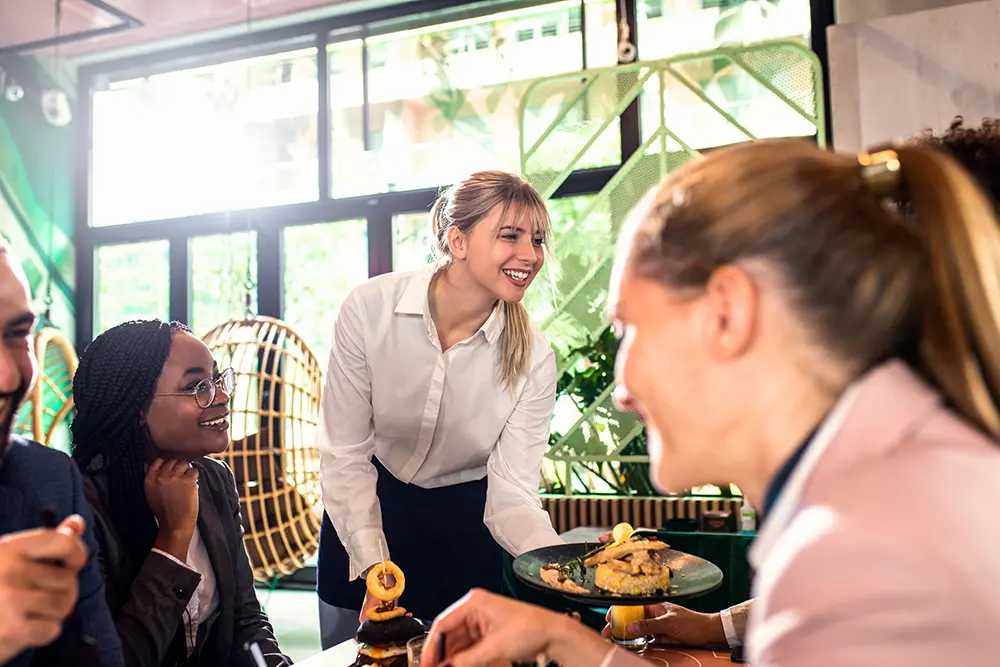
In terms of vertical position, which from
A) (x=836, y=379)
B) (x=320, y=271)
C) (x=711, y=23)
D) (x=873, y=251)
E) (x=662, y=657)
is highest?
(x=711, y=23)

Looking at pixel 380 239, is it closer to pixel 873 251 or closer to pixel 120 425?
pixel 120 425

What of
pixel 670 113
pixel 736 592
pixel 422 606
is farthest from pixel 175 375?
pixel 670 113

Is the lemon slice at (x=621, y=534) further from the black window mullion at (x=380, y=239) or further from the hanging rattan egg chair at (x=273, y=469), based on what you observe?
the black window mullion at (x=380, y=239)

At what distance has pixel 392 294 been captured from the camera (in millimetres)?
2439

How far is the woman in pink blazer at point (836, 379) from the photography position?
1.90 feet

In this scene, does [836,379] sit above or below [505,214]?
below

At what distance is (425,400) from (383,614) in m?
1.03

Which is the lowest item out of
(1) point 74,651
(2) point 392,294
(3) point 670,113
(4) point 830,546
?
(1) point 74,651

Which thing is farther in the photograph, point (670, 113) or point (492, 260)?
point (670, 113)

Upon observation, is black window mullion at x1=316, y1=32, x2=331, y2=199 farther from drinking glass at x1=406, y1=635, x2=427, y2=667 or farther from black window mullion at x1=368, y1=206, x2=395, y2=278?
drinking glass at x1=406, y1=635, x2=427, y2=667

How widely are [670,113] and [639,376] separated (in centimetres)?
419

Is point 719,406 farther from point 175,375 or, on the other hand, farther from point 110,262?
point 110,262

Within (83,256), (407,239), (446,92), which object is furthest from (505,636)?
(83,256)

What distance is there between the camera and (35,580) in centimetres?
96
